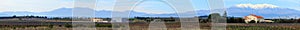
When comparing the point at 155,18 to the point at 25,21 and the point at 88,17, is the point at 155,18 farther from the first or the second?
the point at 25,21

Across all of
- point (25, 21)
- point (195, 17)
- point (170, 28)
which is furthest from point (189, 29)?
point (25, 21)

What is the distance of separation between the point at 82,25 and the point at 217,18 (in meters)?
1.93

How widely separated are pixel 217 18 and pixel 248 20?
1803 cm

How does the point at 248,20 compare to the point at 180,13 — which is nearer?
the point at 180,13

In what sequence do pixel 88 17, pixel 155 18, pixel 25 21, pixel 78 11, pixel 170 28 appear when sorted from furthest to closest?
pixel 25 21 < pixel 170 28 < pixel 155 18 < pixel 88 17 < pixel 78 11

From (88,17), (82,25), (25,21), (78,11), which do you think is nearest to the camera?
(78,11)

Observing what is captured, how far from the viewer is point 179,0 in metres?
7.35

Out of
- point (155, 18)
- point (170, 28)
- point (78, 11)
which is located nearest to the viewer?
point (78, 11)

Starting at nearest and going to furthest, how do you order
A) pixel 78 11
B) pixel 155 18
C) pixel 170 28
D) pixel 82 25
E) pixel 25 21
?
pixel 78 11 → pixel 82 25 → pixel 155 18 → pixel 170 28 → pixel 25 21

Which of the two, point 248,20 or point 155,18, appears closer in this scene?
point 155,18

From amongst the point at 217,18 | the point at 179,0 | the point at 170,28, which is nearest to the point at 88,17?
the point at 179,0

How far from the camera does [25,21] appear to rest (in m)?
24.9

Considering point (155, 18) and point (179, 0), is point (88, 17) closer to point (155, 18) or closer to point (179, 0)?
point (179, 0)

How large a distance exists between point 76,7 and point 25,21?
1874cm
